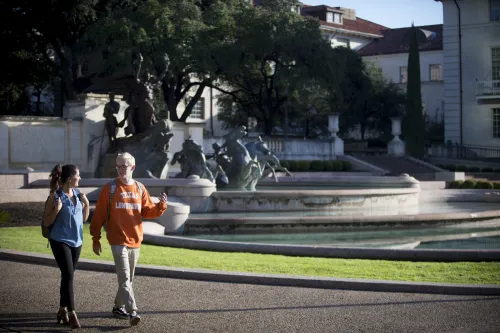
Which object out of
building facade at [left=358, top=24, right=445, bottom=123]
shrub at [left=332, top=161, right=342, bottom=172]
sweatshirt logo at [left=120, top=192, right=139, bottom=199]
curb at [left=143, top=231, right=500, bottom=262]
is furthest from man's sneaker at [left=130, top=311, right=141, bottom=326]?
building facade at [left=358, top=24, right=445, bottom=123]

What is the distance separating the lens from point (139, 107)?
27.1 metres

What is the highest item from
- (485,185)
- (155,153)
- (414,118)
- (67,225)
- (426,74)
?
(426,74)

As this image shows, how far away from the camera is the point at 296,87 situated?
1960 inches

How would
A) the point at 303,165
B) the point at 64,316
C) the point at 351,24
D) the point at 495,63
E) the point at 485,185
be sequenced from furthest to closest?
the point at 351,24 → the point at 495,63 → the point at 303,165 → the point at 485,185 → the point at 64,316

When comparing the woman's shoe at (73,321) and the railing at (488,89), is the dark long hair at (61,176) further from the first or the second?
the railing at (488,89)

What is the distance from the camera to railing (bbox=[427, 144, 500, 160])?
5507 centimetres

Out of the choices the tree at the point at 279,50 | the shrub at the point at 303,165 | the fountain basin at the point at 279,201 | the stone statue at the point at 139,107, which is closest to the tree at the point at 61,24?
the tree at the point at 279,50

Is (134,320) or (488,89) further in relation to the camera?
(488,89)

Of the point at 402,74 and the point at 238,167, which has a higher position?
the point at 402,74

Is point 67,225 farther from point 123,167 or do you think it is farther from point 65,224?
point 123,167

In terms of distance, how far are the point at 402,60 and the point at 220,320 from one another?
71743 mm

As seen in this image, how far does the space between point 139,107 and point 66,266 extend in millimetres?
18804

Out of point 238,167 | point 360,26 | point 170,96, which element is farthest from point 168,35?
point 360,26

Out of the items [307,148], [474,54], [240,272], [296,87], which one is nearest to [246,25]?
[296,87]
